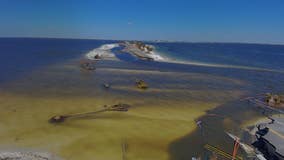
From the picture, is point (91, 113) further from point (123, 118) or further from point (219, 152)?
point (219, 152)

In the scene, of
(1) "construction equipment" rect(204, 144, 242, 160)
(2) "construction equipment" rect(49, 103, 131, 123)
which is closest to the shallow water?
(1) "construction equipment" rect(204, 144, 242, 160)

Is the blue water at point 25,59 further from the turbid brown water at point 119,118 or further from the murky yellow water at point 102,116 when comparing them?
the turbid brown water at point 119,118

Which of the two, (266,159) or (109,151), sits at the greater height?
(266,159)

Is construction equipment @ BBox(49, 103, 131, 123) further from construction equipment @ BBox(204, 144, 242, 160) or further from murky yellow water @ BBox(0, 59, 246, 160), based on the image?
construction equipment @ BBox(204, 144, 242, 160)

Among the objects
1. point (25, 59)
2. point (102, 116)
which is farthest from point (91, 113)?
point (25, 59)

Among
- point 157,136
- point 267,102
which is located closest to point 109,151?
point 157,136

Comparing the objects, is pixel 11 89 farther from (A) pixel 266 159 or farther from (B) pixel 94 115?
(A) pixel 266 159

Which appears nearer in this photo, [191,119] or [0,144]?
[0,144]

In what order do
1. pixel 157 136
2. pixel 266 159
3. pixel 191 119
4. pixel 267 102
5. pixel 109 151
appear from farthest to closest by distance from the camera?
pixel 267 102 → pixel 191 119 → pixel 157 136 → pixel 109 151 → pixel 266 159

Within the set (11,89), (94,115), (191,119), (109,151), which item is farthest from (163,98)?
(11,89)

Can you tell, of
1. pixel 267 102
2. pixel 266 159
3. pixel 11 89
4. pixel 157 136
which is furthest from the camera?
pixel 11 89
